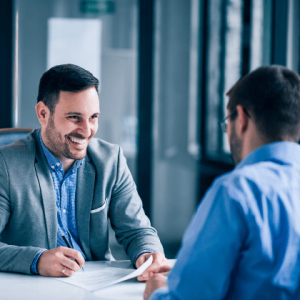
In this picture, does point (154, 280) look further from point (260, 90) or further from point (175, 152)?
point (175, 152)

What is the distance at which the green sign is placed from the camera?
304 centimetres

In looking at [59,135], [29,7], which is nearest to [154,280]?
[59,135]

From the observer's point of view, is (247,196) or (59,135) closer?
(247,196)

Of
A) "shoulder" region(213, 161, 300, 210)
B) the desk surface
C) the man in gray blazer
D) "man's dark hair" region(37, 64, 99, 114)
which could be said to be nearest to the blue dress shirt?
"shoulder" region(213, 161, 300, 210)

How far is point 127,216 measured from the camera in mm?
1402

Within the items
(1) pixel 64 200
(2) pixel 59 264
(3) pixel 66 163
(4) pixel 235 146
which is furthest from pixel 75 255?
(4) pixel 235 146

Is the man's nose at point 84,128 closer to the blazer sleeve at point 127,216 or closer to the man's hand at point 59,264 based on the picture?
the blazer sleeve at point 127,216

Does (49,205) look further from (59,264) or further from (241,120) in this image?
(241,120)

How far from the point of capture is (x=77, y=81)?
135 cm

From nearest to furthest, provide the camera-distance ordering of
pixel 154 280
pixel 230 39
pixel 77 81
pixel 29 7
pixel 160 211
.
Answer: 1. pixel 154 280
2. pixel 77 81
3. pixel 29 7
4. pixel 230 39
5. pixel 160 211

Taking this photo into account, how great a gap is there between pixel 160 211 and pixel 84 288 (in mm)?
2647

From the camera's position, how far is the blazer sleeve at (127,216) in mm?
1341

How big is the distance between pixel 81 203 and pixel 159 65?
2393mm

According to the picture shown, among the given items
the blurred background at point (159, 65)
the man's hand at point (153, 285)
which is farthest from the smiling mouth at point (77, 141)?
the blurred background at point (159, 65)
